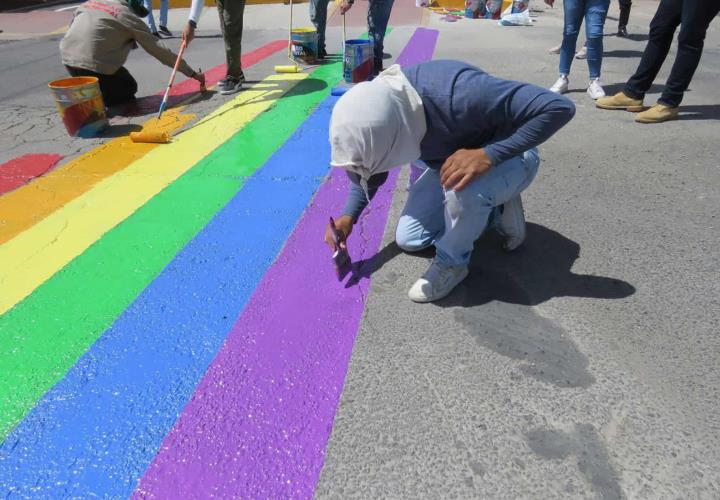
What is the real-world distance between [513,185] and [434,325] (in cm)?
65

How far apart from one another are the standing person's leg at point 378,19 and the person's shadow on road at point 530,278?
3.71 meters

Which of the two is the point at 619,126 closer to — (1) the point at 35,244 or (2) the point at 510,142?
(2) the point at 510,142

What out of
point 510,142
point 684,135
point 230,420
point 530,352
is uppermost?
point 510,142

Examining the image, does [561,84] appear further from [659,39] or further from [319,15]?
[319,15]

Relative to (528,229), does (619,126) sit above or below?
above

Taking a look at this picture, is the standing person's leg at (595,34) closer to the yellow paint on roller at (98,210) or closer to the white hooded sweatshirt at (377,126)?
the yellow paint on roller at (98,210)

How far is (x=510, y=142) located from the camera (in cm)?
166

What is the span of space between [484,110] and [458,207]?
37 centimetres

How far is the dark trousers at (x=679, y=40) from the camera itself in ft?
11.1

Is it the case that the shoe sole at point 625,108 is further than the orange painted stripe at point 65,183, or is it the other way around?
the shoe sole at point 625,108

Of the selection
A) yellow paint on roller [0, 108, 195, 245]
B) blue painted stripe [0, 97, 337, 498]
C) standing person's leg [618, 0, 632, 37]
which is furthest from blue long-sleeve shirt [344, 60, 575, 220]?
standing person's leg [618, 0, 632, 37]

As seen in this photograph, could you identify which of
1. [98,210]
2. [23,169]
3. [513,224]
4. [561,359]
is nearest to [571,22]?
[513,224]

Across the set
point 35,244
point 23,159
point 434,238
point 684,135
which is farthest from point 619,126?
point 23,159

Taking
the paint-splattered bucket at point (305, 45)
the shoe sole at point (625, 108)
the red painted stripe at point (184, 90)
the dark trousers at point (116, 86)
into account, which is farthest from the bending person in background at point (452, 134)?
the paint-splattered bucket at point (305, 45)
